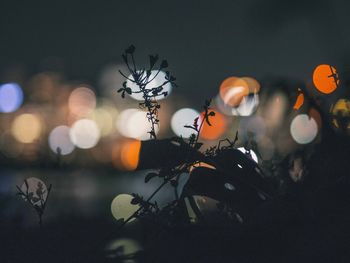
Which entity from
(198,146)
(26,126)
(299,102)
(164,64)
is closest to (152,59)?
(164,64)

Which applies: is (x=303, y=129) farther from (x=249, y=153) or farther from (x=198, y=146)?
(x=198, y=146)

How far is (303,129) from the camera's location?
2.91m

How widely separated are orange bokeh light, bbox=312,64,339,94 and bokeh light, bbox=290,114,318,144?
0.20 metres

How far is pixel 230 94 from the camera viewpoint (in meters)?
3.24

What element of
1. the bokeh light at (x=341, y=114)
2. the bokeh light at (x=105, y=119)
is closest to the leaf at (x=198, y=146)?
the bokeh light at (x=341, y=114)

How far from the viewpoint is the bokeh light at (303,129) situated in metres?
2.78

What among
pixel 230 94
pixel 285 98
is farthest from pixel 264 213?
pixel 230 94

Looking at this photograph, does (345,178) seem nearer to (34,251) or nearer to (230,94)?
(230,94)

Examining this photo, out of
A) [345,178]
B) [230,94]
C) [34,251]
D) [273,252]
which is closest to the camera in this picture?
[273,252]

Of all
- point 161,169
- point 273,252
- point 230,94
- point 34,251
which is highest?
point 230,94

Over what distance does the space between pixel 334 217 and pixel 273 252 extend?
0.33 meters

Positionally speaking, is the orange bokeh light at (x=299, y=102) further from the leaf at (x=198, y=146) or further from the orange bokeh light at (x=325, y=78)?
the leaf at (x=198, y=146)

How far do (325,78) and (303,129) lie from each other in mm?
297

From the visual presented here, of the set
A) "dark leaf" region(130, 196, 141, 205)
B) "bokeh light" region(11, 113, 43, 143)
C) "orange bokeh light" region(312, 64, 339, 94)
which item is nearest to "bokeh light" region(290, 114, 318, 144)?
"orange bokeh light" region(312, 64, 339, 94)
